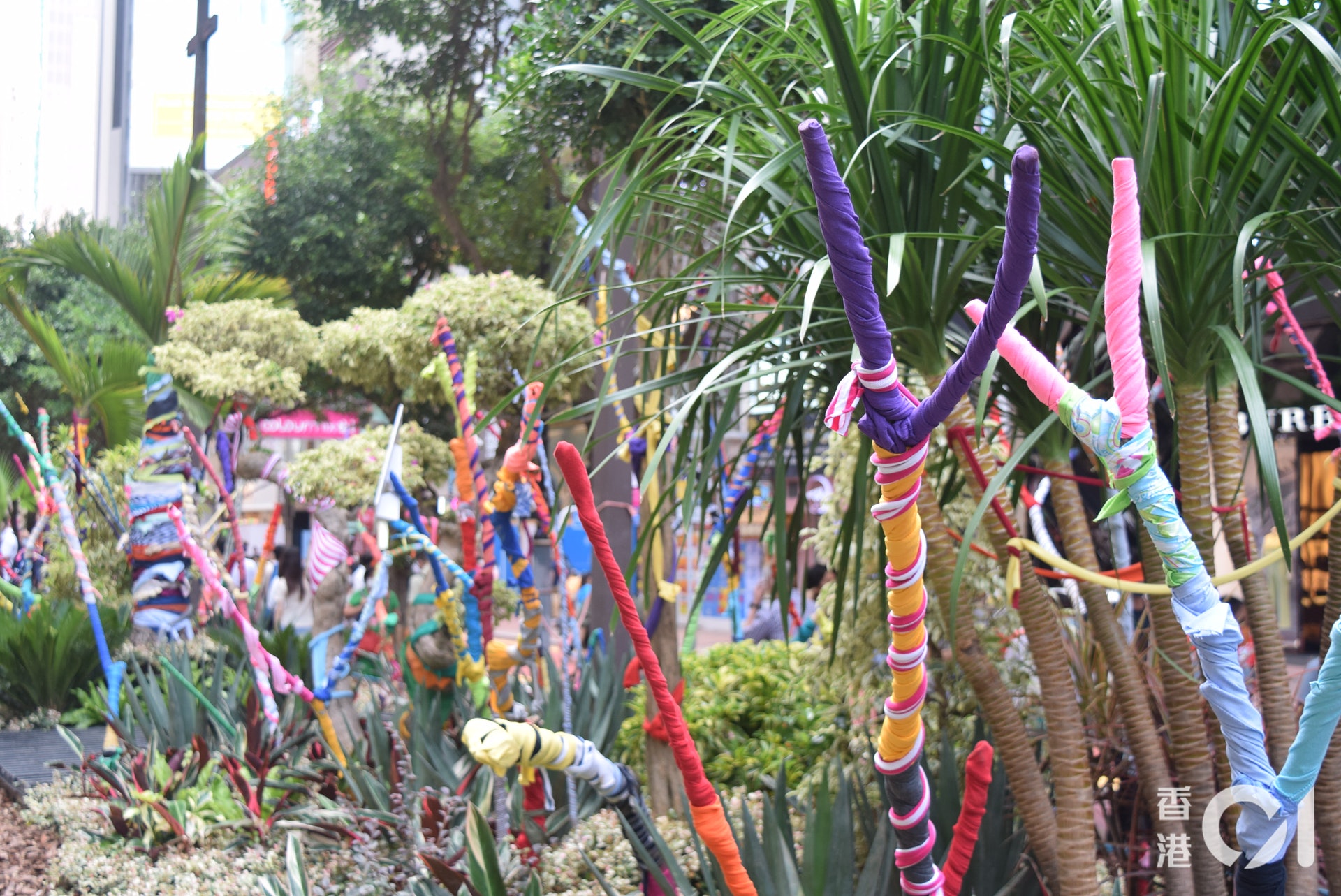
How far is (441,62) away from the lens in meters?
9.04

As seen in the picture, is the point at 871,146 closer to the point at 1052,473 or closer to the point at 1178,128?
the point at 1178,128

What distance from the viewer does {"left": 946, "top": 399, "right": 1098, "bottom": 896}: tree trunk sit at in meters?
2.17

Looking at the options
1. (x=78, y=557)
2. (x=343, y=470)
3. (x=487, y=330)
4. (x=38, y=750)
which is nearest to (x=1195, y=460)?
(x=487, y=330)

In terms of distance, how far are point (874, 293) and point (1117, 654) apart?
1834 mm

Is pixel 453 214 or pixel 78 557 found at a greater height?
pixel 453 214

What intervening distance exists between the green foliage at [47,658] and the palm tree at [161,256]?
2480 mm

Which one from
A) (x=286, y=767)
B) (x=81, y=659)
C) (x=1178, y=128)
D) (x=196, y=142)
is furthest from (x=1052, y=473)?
(x=196, y=142)

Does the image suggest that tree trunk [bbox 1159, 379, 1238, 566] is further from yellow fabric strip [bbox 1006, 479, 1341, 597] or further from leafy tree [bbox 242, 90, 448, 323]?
leafy tree [bbox 242, 90, 448, 323]

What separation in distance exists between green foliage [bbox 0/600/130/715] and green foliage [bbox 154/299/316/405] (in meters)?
1.61

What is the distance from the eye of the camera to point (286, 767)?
4.24 m

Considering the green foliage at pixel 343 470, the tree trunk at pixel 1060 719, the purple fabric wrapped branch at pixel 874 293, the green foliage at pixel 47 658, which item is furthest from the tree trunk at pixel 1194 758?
the green foliage at pixel 47 658

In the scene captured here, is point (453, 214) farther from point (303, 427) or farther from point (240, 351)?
point (303, 427)

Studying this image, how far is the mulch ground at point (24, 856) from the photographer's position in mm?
4141

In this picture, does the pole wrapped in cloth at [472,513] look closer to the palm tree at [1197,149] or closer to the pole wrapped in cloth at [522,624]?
the pole wrapped in cloth at [522,624]
